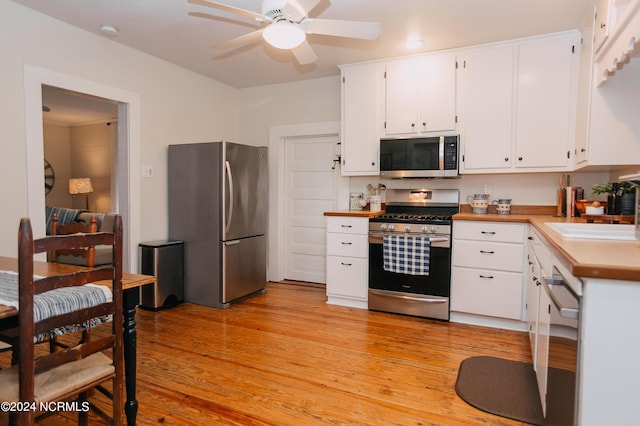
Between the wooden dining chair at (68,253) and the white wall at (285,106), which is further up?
the white wall at (285,106)

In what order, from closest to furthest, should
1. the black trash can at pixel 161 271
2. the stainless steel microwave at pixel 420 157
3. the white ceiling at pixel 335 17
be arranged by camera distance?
the white ceiling at pixel 335 17 < the stainless steel microwave at pixel 420 157 < the black trash can at pixel 161 271

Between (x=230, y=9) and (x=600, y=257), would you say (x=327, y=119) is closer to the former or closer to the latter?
(x=230, y=9)

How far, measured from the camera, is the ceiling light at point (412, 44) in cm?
326

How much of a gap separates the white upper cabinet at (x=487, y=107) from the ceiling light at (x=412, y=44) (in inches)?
16.8

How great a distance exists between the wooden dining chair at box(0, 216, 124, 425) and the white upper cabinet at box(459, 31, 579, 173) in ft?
9.85

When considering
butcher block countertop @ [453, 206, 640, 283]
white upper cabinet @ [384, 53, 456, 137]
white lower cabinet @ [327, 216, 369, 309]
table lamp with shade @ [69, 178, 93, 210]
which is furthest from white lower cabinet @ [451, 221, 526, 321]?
table lamp with shade @ [69, 178, 93, 210]

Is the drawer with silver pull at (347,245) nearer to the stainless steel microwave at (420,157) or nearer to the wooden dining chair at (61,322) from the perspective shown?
the stainless steel microwave at (420,157)

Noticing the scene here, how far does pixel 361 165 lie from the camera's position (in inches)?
152

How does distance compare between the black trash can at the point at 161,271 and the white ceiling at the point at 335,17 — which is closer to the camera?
the white ceiling at the point at 335,17

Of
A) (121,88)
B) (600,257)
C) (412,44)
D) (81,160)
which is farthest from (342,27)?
(81,160)

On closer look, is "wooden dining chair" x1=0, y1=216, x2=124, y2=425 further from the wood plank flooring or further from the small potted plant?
the small potted plant

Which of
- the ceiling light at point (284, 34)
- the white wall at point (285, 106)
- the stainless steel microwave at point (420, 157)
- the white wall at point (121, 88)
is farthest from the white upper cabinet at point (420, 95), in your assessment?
the white wall at point (121, 88)

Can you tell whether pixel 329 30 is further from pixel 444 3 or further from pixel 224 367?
pixel 224 367

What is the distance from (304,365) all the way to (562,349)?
156 cm
